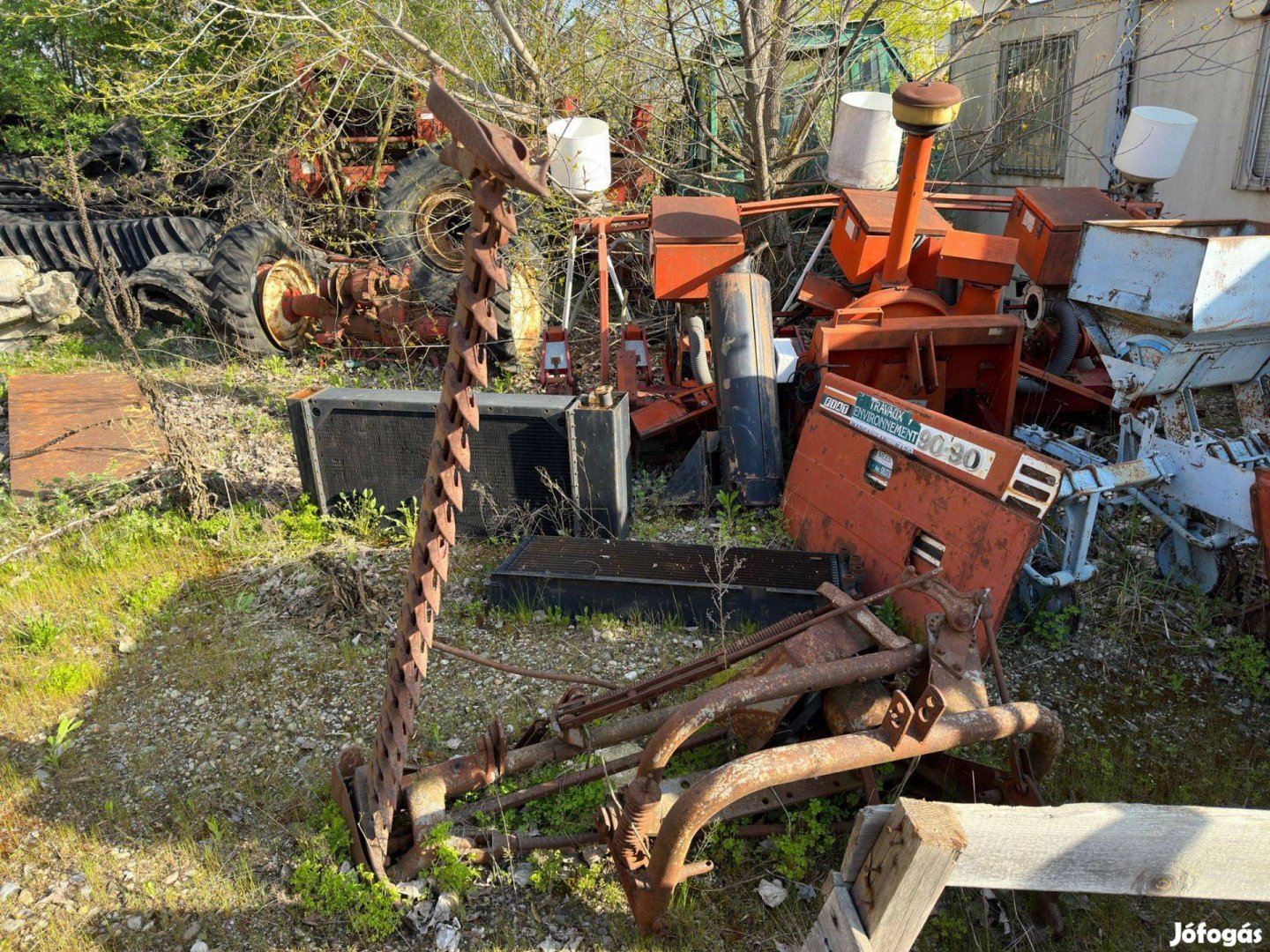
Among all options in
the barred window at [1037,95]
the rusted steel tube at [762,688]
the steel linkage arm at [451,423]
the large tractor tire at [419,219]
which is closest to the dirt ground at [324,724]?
the steel linkage arm at [451,423]

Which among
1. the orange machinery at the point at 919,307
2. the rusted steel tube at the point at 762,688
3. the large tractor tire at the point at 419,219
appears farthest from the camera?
the large tractor tire at the point at 419,219

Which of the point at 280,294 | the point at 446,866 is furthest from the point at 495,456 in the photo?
the point at 280,294

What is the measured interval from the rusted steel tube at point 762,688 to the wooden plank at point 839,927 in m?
0.44

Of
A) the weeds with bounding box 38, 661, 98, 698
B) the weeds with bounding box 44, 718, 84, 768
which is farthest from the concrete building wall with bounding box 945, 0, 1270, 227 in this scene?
the weeds with bounding box 44, 718, 84, 768

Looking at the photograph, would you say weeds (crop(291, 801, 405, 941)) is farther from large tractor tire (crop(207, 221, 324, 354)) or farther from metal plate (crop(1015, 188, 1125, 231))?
large tractor tire (crop(207, 221, 324, 354))

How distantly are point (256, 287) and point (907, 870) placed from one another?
6820 millimetres

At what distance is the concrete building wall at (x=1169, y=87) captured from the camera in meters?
7.27

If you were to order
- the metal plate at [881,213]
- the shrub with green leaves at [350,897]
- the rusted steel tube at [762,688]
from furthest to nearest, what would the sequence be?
Result: 1. the metal plate at [881,213]
2. the shrub with green leaves at [350,897]
3. the rusted steel tube at [762,688]

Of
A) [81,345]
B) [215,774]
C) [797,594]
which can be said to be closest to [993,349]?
[797,594]

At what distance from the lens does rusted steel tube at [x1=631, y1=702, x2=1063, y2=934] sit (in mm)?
1956

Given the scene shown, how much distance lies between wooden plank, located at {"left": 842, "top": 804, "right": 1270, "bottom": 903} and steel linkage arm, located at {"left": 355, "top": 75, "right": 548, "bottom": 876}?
1.28 meters

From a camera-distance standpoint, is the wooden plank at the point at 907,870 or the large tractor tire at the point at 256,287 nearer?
the wooden plank at the point at 907,870

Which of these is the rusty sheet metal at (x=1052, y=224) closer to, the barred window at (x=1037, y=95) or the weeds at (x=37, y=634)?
Result: the barred window at (x=1037, y=95)

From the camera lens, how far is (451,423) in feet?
6.30
